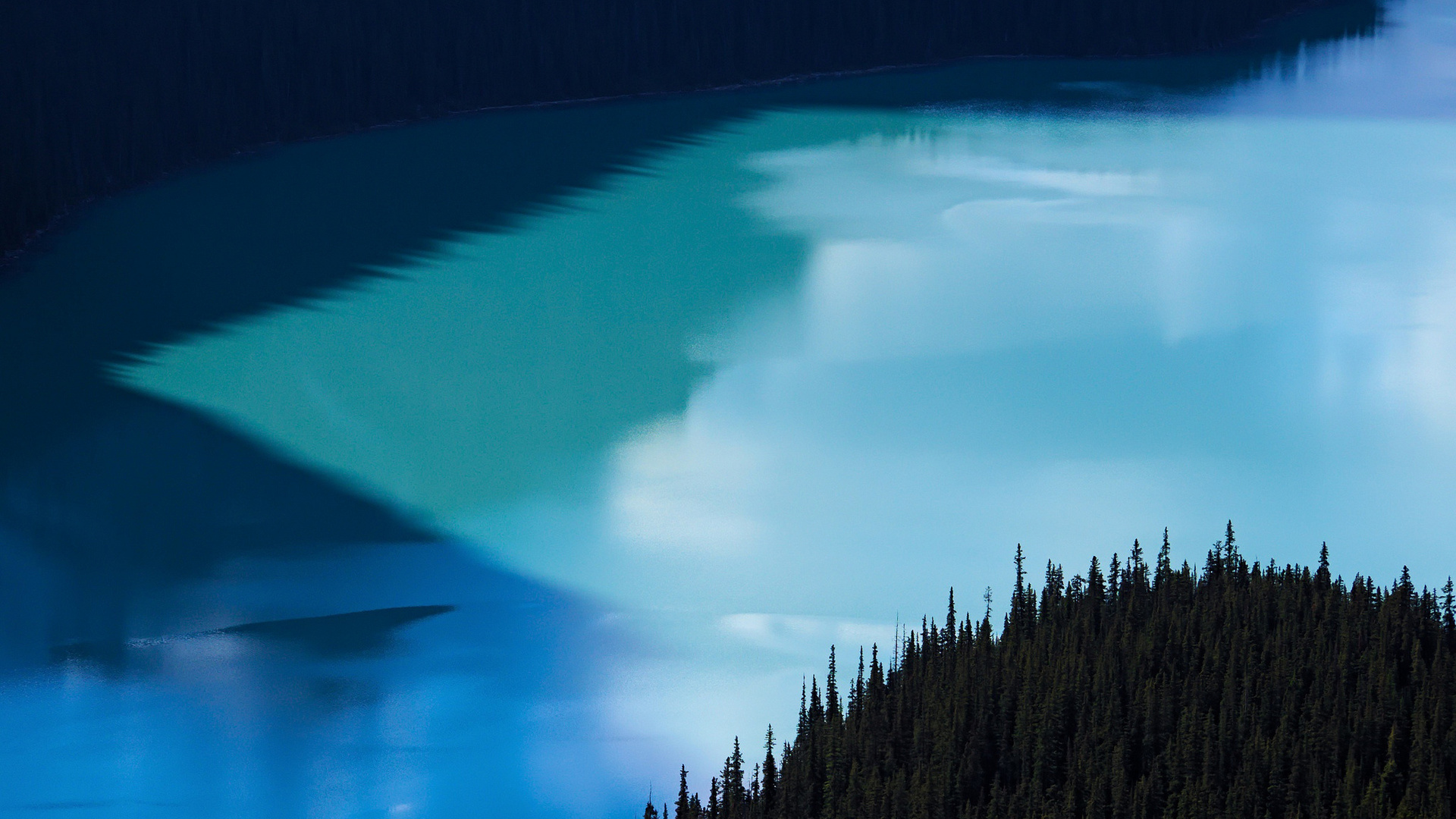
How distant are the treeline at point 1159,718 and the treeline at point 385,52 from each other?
1598cm

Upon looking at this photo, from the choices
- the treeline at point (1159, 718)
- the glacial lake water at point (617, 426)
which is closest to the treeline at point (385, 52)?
the glacial lake water at point (617, 426)

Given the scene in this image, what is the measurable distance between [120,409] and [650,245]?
7.34 meters

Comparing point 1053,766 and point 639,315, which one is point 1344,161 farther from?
point 1053,766

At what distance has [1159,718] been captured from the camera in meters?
7.64

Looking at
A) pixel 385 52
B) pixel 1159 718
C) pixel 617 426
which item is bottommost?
pixel 617 426

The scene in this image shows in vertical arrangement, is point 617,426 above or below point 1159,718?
below

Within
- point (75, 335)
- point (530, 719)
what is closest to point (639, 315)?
point (75, 335)

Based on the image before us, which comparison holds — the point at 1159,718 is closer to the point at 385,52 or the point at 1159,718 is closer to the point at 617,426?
the point at 617,426

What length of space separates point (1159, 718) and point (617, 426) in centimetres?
895

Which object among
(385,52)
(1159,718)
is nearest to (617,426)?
(1159,718)

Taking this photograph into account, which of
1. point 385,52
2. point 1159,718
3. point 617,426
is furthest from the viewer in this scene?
point 385,52

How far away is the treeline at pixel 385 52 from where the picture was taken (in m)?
24.2

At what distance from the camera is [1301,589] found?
8.77 metres

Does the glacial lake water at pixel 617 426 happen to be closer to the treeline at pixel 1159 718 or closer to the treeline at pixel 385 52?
the treeline at pixel 385 52
